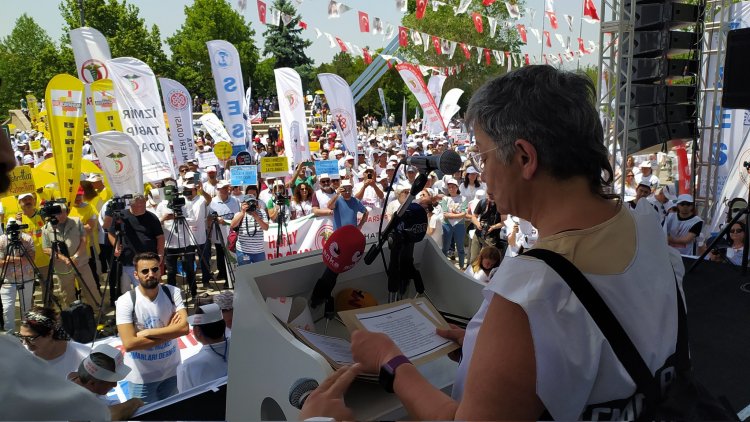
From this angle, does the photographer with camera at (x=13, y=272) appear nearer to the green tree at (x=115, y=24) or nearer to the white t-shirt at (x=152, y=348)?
the white t-shirt at (x=152, y=348)

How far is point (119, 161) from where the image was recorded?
7.98 m

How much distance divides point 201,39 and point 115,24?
1069 cm

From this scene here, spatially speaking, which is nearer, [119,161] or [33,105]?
[119,161]

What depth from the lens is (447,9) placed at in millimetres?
47938

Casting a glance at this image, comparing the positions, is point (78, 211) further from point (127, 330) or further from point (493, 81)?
point (493, 81)

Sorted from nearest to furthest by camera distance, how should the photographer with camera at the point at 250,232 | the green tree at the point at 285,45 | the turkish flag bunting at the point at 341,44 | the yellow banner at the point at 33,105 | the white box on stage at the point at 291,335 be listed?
the white box on stage at the point at 291,335
the photographer with camera at the point at 250,232
the turkish flag bunting at the point at 341,44
the yellow banner at the point at 33,105
the green tree at the point at 285,45

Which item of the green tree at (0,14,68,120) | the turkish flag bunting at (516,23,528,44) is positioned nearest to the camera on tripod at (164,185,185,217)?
the turkish flag bunting at (516,23,528,44)

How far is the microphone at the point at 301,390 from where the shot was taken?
124 cm

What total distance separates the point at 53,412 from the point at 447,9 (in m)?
50.8

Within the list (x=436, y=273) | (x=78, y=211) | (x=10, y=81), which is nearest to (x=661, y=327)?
(x=436, y=273)

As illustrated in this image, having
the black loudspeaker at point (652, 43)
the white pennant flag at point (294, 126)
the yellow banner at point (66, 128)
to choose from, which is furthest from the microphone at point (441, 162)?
the white pennant flag at point (294, 126)

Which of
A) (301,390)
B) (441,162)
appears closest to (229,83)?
(441,162)

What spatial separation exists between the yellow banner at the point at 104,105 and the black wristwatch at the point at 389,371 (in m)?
9.44

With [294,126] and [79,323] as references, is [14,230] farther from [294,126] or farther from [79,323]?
[294,126]
